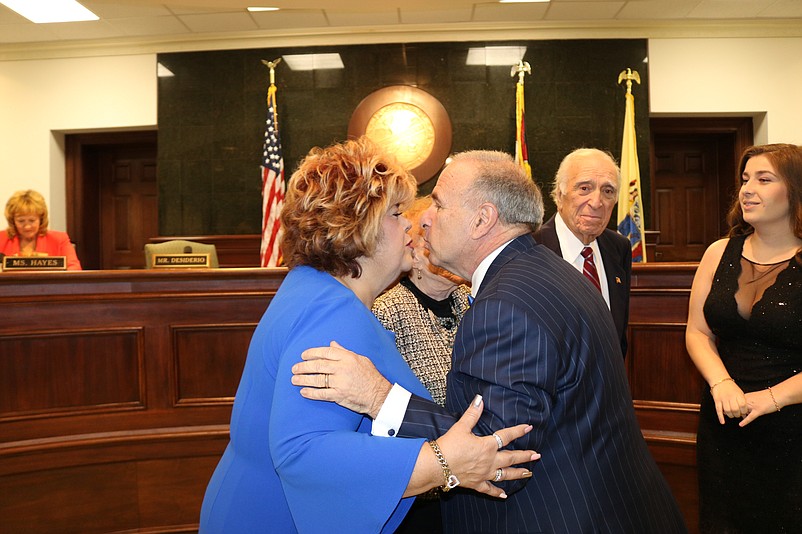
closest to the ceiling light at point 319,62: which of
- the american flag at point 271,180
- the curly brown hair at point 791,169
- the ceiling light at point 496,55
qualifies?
the american flag at point 271,180

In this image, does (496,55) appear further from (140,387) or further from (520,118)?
(140,387)

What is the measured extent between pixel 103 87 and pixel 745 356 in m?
8.57

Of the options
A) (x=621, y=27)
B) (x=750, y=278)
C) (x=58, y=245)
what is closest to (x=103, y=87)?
(x=58, y=245)

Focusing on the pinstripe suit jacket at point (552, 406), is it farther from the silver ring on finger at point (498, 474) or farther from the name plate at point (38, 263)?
the name plate at point (38, 263)

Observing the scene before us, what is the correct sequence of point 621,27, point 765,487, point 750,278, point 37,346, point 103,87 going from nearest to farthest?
point 765,487, point 750,278, point 37,346, point 621,27, point 103,87

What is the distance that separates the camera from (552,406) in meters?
1.40

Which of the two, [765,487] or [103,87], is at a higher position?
[103,87]

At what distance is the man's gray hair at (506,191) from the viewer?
1634 mm

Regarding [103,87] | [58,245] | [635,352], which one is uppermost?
[103,87]

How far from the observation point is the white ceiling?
24.8ft

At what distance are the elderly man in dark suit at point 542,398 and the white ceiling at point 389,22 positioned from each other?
6.59 meters

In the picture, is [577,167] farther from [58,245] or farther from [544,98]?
[544,98]

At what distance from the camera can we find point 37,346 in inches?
140

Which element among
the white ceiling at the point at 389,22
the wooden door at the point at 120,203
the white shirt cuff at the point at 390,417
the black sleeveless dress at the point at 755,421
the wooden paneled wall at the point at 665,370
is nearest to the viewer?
the white shirt cuff at the point at 390,417
